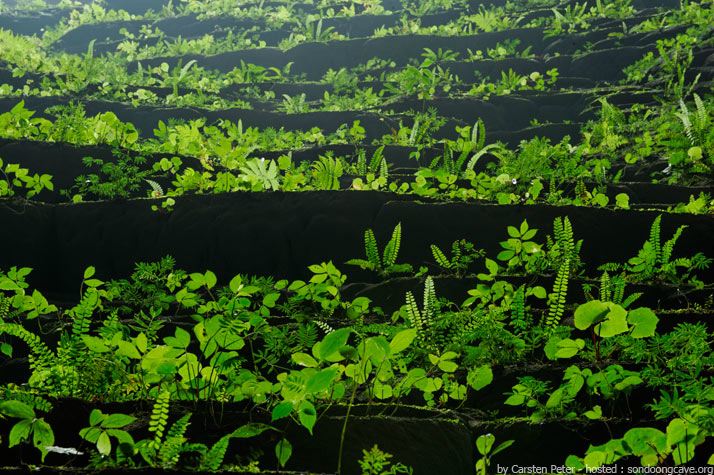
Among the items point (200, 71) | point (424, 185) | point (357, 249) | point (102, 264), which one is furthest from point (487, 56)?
point (102, 264)

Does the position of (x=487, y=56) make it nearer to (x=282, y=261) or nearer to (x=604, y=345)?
(x=282, y=261)

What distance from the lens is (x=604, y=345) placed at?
2352 mm

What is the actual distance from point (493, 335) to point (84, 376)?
5.87 ft

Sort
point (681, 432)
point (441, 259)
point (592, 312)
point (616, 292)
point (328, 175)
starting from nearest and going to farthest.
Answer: point (681, 432) < point (592, 312) < point (616, 292) < point (441, 259) < point (328, 175)

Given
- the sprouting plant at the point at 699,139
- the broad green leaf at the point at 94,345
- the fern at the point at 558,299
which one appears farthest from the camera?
the sprouting plant at the point at 699,139

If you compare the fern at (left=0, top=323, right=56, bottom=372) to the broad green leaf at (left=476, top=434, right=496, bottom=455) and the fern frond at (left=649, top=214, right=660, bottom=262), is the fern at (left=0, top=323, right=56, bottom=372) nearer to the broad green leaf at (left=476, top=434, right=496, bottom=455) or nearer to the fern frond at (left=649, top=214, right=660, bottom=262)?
the broad green leaf at (left=476, top=434, right=496, bottom=455)

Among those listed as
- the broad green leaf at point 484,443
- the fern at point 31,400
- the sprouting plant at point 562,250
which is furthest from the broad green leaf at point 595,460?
the sprouting plant at point 562,250

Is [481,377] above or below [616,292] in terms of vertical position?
below

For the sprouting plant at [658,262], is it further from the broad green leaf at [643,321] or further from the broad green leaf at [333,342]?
the broad green leaf at [333,342]

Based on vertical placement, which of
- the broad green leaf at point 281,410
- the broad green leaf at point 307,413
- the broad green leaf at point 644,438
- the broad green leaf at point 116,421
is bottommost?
the broad green leaf at point 116,421

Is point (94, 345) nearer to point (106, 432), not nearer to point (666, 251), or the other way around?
point (106, 432)

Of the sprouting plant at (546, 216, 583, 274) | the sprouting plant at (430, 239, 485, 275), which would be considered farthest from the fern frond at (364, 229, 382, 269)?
the sprouting plant at (546, 216, 583, 274)

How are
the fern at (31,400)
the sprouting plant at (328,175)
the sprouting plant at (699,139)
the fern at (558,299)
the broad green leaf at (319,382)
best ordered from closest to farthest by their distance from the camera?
the broad green leaf at (319,382) < the fern at (31,400) < the fern at (558,299) < the sprouting plant at (328,175) < the sprouting plant at (699,139)

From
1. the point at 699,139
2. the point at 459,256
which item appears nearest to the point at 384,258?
the point at 459,256
